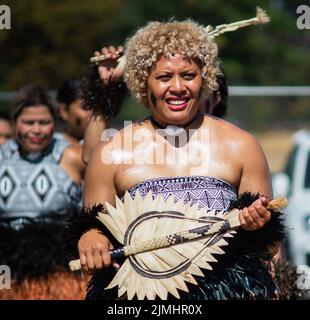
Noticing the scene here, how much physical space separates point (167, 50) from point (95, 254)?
0.94 m

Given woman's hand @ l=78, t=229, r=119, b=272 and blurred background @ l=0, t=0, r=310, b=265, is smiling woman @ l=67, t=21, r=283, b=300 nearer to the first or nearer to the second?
woman's hand @ l=78, t=229, r=119, b=272

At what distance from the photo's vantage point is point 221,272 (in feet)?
14.5

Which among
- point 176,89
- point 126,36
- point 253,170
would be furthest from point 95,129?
point 126,36

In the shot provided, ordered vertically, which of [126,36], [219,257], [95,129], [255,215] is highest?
[126,36]

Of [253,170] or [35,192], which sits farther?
[35,192]

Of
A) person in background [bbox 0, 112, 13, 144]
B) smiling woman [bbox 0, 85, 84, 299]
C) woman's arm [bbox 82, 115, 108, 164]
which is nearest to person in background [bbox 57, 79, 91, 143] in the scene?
smiling woman [bbox 0, 85, 84, 299]

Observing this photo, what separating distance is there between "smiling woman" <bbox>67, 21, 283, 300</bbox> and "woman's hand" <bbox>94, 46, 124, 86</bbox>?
34.4 inches

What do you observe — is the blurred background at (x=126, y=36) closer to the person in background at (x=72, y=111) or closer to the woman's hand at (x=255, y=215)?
the person in background at (x=72, y=111)

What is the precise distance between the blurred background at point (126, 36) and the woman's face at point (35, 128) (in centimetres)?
624

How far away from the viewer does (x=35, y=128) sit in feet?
23.8

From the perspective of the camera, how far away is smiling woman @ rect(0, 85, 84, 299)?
6469 millimetres

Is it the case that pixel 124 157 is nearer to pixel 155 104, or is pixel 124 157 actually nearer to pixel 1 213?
pixel 155 104

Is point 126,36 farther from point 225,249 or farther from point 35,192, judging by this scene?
point 225,249

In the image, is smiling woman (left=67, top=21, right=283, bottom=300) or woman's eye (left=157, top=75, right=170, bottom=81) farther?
woman's eye (left=157, top=75, right=170, bottom=81)
